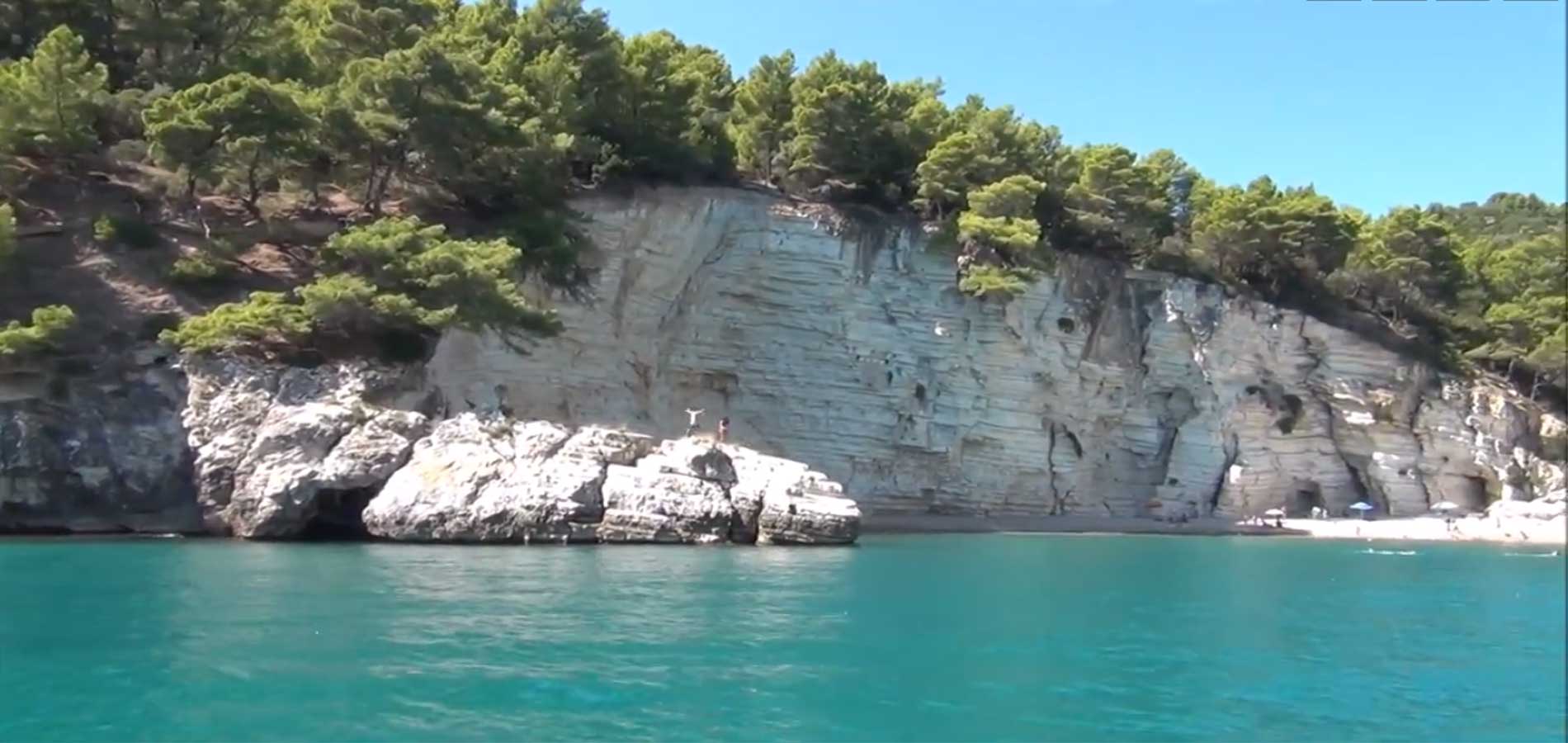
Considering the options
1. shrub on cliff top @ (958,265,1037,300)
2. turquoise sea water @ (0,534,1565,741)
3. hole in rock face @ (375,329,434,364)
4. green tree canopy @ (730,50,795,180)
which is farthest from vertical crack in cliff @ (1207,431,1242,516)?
hole in rock face @ (375,329,434,364)

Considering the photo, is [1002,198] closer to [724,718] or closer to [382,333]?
[382,333]

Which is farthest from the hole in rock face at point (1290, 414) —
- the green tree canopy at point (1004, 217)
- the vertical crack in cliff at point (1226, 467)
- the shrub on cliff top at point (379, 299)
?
the shrub on cliff top at point (379, 299)

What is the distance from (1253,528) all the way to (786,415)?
59.5ft

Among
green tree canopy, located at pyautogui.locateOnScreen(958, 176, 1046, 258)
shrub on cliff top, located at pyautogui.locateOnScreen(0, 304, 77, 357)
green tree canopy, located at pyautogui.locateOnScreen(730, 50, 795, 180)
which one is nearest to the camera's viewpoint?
shrub on cliff top, located at pyautogui.locateOnScreen(0, 304, 77, 357)

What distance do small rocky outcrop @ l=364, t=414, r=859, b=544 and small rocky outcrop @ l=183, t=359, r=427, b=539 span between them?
916 mm

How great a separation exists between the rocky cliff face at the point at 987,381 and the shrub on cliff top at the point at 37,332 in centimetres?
1077

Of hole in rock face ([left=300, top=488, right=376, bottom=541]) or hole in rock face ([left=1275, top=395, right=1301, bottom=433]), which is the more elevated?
hole in rock face ([left=1275, top=395, right=1301, bottom=433])

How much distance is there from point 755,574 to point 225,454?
14.6 meters

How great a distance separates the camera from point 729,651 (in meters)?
15.8

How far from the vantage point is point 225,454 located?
31.3 metres

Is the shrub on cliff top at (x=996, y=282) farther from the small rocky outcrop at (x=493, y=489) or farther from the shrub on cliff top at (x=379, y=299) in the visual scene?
the small rocky outcrop at (x=493, y=489)

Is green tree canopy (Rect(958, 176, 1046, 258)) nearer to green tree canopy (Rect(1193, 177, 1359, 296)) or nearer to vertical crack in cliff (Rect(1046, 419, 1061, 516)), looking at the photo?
vertical crack in cliff (Rect(1046, 419, 1061, 516))

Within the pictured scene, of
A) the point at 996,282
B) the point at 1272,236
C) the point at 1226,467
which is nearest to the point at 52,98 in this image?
the point at 996,282

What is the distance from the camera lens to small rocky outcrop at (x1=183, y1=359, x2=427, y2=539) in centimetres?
3070
